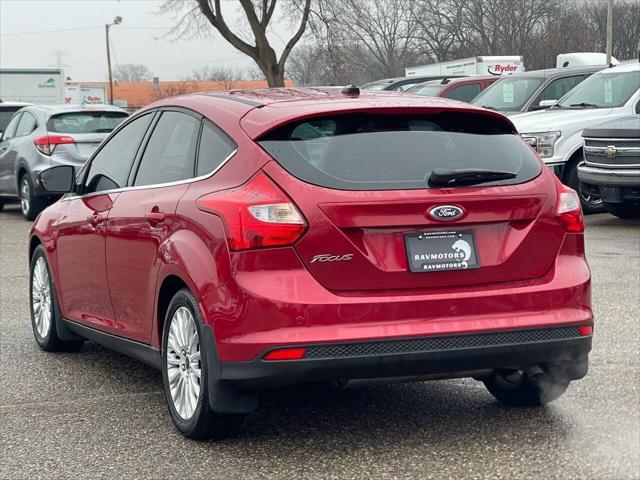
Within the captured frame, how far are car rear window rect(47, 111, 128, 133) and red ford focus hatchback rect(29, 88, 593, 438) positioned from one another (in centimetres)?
1157

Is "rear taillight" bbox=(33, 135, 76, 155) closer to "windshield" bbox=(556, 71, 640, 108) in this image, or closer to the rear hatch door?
"windshield" bbox=(556, 71, 640, 108)

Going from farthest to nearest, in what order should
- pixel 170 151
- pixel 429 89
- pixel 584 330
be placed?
pixel 429 89, pixel 170 151, pixel 584 330

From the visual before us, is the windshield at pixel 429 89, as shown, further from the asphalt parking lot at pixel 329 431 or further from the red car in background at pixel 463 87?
the asphalt parking lot at pixel 329 431

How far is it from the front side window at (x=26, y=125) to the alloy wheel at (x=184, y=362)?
12.5m

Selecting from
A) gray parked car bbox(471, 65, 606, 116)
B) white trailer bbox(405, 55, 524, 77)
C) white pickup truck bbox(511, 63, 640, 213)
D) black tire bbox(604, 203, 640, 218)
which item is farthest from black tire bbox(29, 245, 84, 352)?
white trailer bbox(405, 55, 524, 77)

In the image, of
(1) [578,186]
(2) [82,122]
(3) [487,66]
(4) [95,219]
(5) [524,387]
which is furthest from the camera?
(3) [487,66]

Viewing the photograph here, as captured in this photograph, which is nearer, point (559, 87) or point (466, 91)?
point (559, 87)

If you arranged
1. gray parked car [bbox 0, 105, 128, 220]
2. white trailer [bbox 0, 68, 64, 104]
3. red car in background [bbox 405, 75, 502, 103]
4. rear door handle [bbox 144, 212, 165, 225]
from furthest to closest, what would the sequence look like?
white trailer [bbox 0, 68, 64, 104] < red car in background [bbox 405, 75, 502, 103] < gray parked car [bbox 0, 105, 128, 220] < rear door handle [bbox 144, 212, 165, 225]

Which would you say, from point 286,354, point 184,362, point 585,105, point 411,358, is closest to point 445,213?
point 411,358

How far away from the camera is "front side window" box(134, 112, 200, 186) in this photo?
17.4ft

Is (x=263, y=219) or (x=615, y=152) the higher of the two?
(x=263, y=219)

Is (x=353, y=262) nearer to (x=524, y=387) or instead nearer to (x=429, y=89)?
(x=524, y=387)

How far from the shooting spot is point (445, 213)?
4.61 metres

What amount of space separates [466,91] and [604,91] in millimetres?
5528
